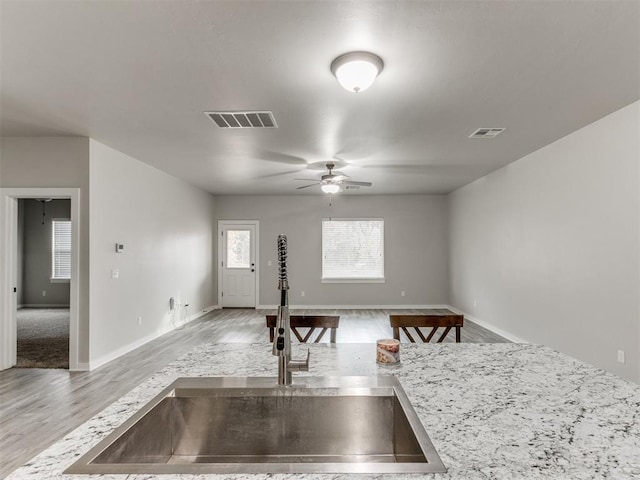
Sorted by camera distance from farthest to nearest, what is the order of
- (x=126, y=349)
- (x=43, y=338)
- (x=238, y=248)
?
(x=238, y=248) < (x=43, y=338) < (x=126, y=349)

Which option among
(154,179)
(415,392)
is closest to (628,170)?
(415,392)

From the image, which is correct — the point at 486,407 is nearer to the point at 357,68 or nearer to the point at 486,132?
the point at 357,68

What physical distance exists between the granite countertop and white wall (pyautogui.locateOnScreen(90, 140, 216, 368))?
3.33 m

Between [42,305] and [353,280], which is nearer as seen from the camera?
[353,280]

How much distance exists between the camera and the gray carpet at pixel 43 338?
14.5ft

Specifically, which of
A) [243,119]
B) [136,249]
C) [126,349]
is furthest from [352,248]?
[243,119]

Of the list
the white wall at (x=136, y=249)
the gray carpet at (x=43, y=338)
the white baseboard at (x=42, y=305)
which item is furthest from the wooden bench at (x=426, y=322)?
the white baseboard at (x=42, y=305)

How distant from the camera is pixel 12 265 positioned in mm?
4199

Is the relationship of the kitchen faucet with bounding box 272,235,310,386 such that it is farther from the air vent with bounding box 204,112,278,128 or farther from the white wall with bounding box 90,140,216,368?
the white wall with bounding box 90,140,216,368

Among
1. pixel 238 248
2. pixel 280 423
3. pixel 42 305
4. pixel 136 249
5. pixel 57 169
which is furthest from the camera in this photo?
pixel 42 305

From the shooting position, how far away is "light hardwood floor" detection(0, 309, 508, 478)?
2.66m

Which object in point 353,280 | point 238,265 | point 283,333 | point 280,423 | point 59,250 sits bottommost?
point 353,280

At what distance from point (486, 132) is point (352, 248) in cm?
477

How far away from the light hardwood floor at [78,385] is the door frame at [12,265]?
0.27 metres
